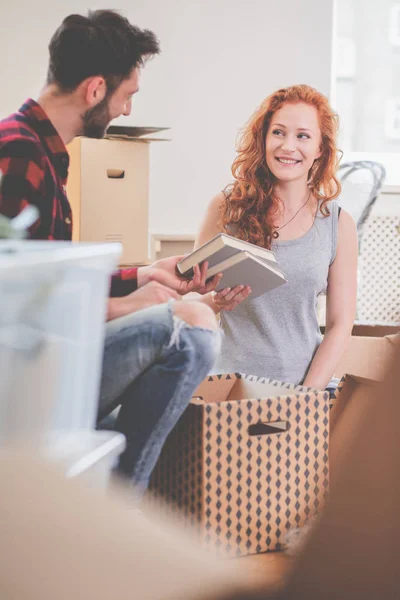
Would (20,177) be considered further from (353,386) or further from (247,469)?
(353,386)

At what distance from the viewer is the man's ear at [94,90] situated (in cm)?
179

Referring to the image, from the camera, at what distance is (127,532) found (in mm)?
427

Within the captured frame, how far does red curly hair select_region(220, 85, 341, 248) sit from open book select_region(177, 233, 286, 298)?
28 cm

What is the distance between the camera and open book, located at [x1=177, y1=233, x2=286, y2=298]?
159cm

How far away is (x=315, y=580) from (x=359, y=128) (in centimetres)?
394

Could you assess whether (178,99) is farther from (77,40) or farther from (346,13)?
(77,40)

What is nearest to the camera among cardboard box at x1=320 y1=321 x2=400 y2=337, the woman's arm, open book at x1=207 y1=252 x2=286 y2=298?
open book at x1=207 y1=252 x2=286 y2=298

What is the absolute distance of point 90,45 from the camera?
178 centimetres

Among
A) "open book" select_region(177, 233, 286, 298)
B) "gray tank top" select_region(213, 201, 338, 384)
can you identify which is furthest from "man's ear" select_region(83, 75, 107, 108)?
"gray tank top" select_region(213, 201, 338, 384)

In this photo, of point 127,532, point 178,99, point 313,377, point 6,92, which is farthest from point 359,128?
point 127,532

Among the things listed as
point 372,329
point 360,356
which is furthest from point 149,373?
point 372,329

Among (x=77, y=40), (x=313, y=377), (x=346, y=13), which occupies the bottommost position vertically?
(x=313, y=377)

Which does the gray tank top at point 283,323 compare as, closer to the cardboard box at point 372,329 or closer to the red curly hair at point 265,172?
the red curly hair at point 265,172

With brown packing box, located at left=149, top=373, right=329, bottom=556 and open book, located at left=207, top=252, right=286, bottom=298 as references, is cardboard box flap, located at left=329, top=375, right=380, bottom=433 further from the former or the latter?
open book, located at left=207, top=252, right=286, bottom=298
